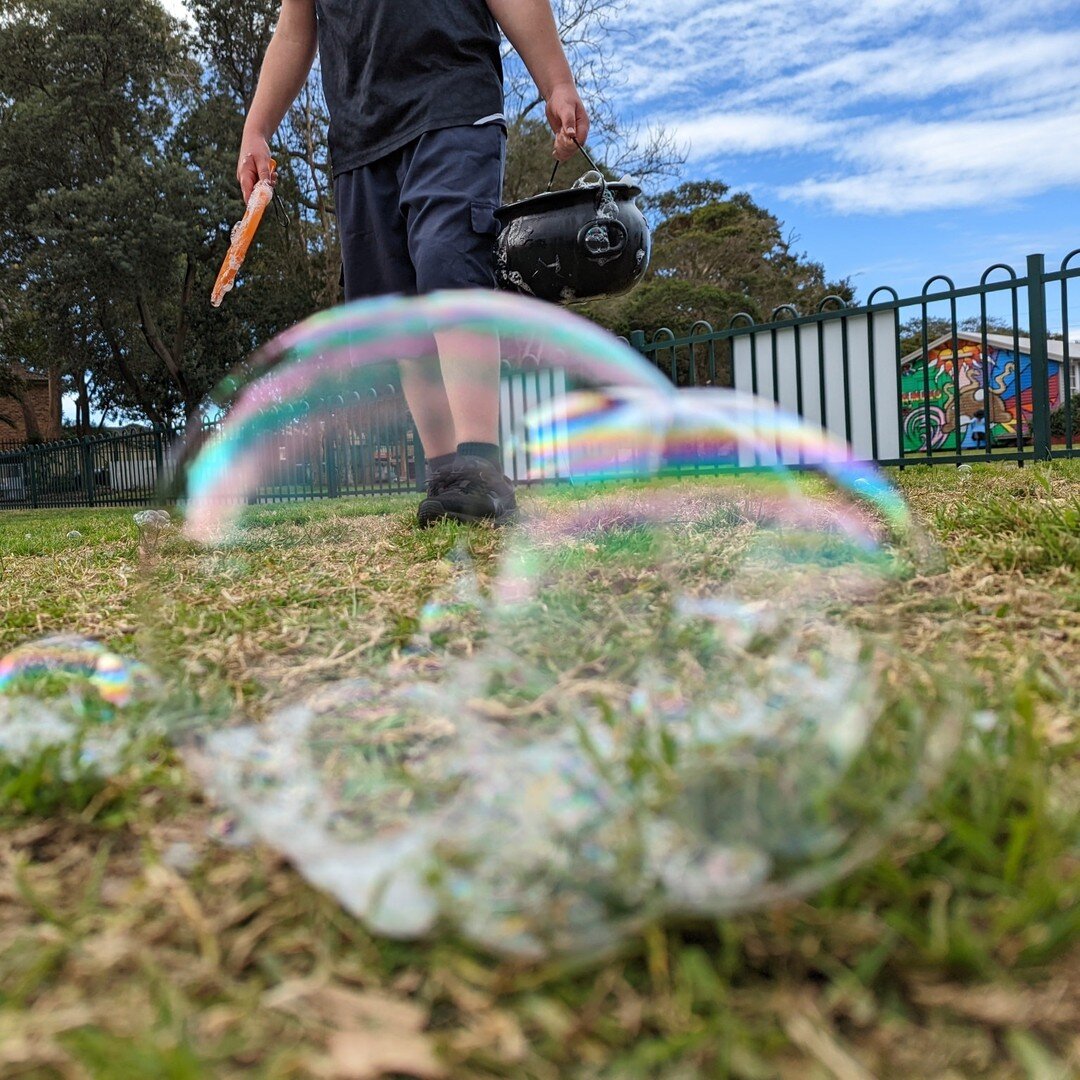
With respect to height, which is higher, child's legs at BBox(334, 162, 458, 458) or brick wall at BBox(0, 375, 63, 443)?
brick wall at BBox(0, 375, 63, 443)

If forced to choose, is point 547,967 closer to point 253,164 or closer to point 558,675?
point 558,675

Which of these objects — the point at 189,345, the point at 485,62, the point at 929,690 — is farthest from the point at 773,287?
the point at 929,690

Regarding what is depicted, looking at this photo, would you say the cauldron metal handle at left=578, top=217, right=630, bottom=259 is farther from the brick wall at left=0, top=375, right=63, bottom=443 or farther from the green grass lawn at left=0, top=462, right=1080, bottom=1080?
the brick wall at left=0, top=375, right=63, bottom=443

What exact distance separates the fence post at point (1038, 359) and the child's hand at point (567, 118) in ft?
15.4

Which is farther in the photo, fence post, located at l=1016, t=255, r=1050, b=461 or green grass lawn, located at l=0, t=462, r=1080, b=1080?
fence post, located at l=1016, t=255, r=1050, b=461

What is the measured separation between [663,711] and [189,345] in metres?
19.7

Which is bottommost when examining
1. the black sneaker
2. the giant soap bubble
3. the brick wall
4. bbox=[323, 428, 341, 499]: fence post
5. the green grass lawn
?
the green grass lawn

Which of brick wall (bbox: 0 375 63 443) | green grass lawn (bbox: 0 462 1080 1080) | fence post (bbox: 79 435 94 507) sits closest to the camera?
green grass lawn (bbox: 0 462 1080 1080)

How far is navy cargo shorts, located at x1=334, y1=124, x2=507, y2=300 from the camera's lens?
2730mm

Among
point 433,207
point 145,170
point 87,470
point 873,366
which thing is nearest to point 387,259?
point 433,207

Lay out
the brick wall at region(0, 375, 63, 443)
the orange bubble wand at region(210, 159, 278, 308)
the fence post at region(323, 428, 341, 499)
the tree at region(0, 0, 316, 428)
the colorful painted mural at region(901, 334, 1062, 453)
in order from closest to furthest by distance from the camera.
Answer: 1. the orange bubble wand at region(210, 159, 278, 308)
2. the fence post at region(323, 428, 341, 499)
3. the tree at region(0, 0, 316, 428)
4. the colorful painted mural at region(901, 334, 1062, 453)
5. the brick wall at region(0, 375, 63, 443)

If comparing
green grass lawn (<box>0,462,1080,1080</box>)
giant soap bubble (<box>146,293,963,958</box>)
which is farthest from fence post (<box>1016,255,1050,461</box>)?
green grass lawn (<box>0,462,1080,1080</box>)

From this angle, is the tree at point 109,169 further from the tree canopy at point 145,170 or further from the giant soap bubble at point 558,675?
the giant soap bubble at point 558,675

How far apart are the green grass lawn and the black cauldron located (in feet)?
7.05
